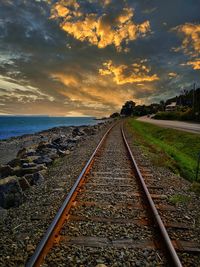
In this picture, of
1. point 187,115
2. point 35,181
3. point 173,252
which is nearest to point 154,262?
point 173,252

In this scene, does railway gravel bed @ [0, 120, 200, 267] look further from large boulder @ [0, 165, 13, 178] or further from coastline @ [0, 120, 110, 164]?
coastline @ [0, 120, 110, 164]

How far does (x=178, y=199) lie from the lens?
20.0ft

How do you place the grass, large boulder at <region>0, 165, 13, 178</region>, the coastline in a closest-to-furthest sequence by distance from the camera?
large boulder at <region>0, 165, 13, 178</region>
the grass
the coastline

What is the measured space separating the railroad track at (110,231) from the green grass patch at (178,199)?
256 mm

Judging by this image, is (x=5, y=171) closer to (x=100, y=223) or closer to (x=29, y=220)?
(x=29, y=220)

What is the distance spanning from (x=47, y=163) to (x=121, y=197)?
595 centimetres

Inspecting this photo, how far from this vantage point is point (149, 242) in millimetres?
3938

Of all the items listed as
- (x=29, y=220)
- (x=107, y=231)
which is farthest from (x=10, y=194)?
(x=107, y=231)

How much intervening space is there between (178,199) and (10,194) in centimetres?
428

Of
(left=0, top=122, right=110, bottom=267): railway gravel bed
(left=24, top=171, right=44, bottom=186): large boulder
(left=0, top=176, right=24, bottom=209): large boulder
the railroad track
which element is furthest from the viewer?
(left=24, top=171, right=44, bottom=186): large boulder

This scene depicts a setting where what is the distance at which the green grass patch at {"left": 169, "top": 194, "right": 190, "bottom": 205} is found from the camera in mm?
5923

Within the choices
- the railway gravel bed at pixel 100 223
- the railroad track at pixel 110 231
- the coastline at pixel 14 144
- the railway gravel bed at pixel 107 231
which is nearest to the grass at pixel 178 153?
the railway gravel bed at pixel 100 223

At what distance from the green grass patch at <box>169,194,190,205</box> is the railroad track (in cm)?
26

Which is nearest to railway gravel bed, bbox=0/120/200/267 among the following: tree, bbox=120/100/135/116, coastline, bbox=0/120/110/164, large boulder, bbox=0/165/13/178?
large boulder, bbox=0/165/13/178
